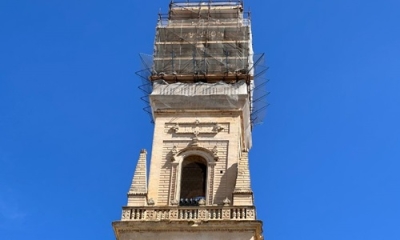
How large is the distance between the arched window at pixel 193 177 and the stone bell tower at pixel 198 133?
0.04 metres

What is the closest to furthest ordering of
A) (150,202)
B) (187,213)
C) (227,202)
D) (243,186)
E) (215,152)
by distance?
(187,213), (227,202), (243,186), (150,202), (215,152)

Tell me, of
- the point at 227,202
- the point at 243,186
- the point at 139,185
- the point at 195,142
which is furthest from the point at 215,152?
the point at 139,185

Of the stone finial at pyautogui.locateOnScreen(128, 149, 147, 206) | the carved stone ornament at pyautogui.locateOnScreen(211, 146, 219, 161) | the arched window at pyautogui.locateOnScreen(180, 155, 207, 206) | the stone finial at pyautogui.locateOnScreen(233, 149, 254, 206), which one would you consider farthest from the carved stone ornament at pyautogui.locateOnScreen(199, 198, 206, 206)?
the stone finial at pyautogui.locateOnScreen(128, 149, 147, 206)

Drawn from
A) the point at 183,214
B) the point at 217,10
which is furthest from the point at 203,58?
the point at 183,214

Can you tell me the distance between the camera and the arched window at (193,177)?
3309 cm

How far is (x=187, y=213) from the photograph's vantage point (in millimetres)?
30062

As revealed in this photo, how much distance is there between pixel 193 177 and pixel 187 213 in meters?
3.63

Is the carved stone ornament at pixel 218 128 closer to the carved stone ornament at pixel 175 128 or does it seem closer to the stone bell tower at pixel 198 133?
the stone bell tower at pixel 198 133

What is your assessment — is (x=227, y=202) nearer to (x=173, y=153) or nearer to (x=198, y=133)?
(x=173, y=153)

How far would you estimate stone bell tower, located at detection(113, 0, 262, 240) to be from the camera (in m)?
29.6

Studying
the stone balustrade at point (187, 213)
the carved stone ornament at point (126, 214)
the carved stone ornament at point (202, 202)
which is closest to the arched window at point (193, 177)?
Result: the carved stone ornament at point (202, 202)

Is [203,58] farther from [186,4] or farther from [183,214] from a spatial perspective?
[183,214]

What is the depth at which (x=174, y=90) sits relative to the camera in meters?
35.0

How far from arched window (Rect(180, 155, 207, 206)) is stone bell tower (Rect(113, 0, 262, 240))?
1.7 inches
